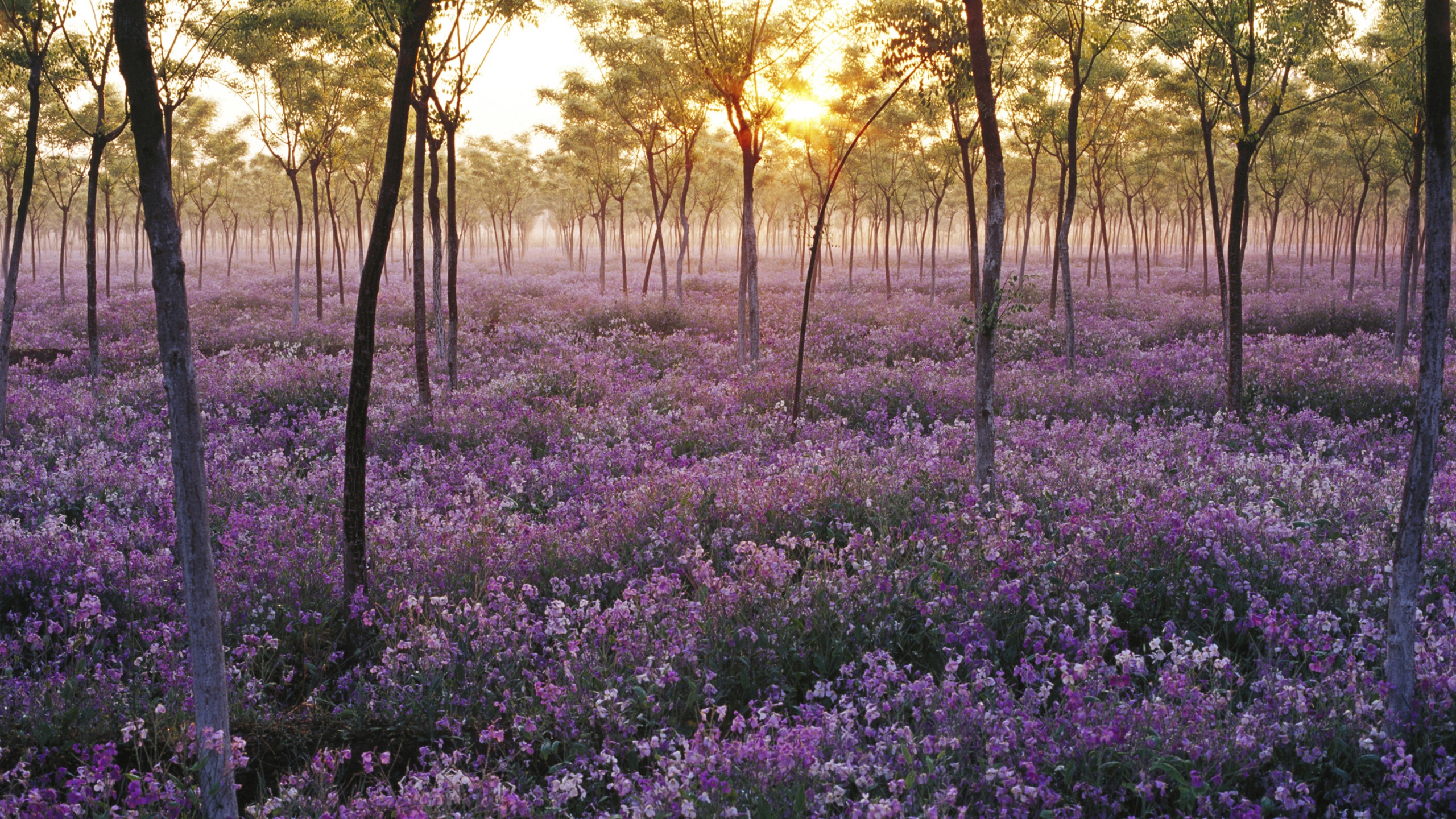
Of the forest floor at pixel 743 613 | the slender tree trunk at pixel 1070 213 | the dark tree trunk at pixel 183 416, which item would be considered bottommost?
the forest floor at pixel 743 613

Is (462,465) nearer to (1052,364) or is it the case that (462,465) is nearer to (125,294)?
(1052,364)

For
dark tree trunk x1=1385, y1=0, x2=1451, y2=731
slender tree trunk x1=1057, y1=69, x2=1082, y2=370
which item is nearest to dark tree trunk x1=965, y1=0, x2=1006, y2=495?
dark tree trunk x1=1385, y1=0, x2=1451, y2=731

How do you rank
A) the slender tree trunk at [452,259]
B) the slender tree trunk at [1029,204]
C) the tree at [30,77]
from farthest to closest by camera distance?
the slender tree trunk at [1029,204] < the slender tree trunk at [452,259] < the tree at [30,77]

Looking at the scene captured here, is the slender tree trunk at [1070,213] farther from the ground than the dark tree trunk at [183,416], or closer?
farther from the ground

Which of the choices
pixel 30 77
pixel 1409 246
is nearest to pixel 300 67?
pixel 30 77

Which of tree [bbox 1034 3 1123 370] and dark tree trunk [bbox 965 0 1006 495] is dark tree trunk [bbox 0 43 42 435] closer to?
dark tree trunk [bbox 965 0 1006 495]

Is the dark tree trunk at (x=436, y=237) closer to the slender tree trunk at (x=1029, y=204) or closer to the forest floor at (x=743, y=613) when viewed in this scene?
the forest floor at (x=743, y=613)

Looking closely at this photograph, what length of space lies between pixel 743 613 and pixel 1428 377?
163 inches

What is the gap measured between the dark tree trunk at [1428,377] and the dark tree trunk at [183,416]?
5.54 meters

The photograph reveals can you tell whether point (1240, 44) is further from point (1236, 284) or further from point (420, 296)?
point (420, 296)

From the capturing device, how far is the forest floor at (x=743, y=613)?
3.62 m

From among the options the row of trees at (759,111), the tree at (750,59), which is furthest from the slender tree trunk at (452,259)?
the tree at (750,59)

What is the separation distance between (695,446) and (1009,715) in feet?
25.0

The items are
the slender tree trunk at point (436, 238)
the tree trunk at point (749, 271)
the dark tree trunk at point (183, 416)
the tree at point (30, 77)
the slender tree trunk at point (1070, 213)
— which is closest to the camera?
the dark tree trunk at point (183, 416)
